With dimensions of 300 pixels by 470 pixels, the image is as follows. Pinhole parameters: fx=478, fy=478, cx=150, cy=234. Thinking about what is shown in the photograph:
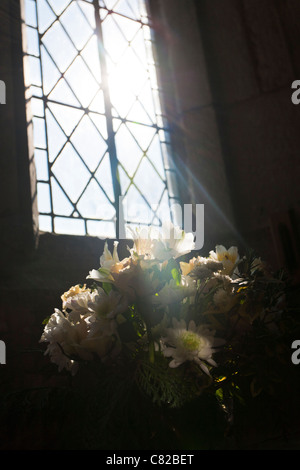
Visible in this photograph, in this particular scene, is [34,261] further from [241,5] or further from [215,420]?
[241,5]

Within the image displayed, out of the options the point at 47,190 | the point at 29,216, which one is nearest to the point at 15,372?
the point at 29,216

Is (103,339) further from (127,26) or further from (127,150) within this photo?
(127,26)

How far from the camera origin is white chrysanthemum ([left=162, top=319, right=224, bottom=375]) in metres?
0.76

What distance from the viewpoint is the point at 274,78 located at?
3.05m

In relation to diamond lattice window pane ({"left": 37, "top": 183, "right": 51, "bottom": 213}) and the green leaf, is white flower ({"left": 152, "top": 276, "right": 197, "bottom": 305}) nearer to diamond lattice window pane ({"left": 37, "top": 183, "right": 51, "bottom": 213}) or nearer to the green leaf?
the green leaf

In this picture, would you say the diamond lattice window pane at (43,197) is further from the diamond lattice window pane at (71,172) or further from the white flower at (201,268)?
the white flower at (201,268)

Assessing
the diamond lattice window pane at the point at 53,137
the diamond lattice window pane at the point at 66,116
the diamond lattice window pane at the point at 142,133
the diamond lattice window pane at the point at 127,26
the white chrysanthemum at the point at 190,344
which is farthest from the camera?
the diamond lattice window pane at the point at 127,26

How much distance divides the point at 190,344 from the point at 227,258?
0.28 metres

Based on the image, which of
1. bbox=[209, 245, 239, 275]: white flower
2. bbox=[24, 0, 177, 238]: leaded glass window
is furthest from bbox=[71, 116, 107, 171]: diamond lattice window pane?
bbox=[209, 245, 239, 275]: white flower

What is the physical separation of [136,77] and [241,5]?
0.86m

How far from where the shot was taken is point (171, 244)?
2.94 ft

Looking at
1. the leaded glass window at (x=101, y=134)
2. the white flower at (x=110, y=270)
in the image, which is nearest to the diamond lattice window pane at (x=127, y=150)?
the leaded glass window at (x=101, y=134)

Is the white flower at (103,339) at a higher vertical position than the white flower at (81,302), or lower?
lower

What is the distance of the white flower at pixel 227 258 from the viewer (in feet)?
3.20
